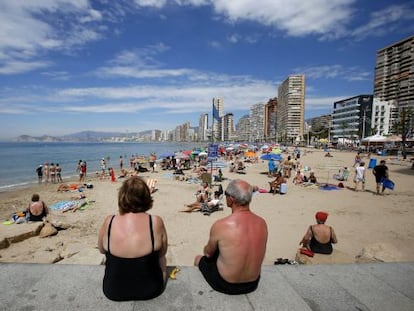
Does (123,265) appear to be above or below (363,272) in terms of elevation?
above

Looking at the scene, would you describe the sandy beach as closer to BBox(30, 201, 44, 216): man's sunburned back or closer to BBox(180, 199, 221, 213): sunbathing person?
BBox(180, 199, 221, 213): sunbathing person

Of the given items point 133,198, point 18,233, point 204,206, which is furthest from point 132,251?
point 204,206

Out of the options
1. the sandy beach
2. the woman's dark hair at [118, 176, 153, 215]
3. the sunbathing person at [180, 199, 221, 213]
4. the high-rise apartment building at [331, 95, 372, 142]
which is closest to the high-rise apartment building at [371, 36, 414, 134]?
the high-rise apartment building at [331, 95, 372, 142]

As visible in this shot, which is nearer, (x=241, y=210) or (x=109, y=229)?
Answer: (x=109, y=229)

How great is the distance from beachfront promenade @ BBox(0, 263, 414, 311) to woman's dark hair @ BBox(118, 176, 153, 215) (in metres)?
0.75

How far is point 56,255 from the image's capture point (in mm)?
5227

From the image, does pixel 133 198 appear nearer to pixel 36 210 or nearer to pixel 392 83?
pixel 36 210

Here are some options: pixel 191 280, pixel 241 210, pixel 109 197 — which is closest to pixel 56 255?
pixel 191 280

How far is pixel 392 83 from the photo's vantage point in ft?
349

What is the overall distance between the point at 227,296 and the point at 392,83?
133 m

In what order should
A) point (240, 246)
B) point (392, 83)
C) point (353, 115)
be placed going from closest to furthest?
point (240, 246)
point (353, 115)
point (392, 83)

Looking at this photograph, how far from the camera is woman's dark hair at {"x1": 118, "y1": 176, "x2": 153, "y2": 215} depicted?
215 cm

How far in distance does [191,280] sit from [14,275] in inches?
66.1

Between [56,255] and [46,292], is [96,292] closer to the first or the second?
[46,292]
